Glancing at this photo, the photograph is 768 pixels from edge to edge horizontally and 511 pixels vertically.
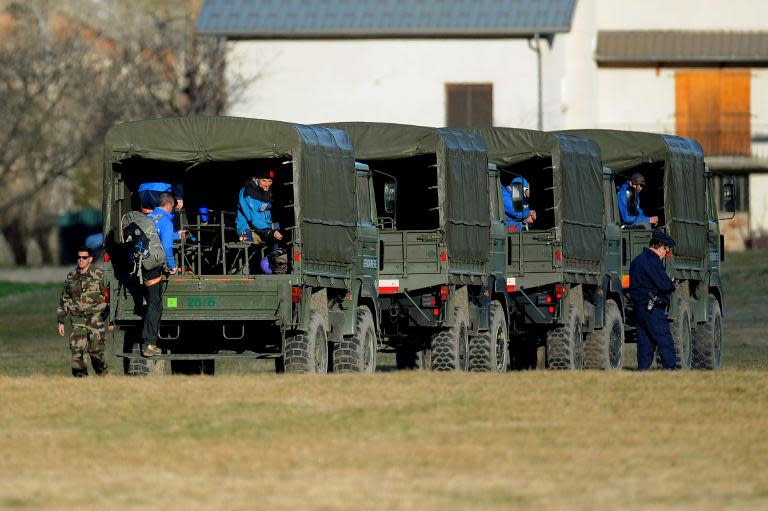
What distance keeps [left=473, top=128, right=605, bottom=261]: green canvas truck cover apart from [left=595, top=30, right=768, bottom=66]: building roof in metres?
31.7

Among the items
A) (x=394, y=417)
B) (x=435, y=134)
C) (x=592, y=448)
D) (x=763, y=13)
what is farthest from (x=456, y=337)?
(x=763, y=13)

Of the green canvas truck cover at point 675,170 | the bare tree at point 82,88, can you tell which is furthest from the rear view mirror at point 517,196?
the bare tree at point 82,88

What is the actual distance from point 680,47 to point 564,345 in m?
34.4

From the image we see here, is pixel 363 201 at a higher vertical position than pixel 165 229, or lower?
higher

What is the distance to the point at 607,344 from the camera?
1136 inches

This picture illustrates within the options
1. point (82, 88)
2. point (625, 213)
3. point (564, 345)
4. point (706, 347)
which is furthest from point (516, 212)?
point (82, 88)

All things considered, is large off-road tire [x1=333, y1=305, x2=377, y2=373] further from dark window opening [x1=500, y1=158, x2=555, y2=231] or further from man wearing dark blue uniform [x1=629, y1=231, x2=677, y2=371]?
dark window opening [x1=500, y1=158, x2=555, y2=231]

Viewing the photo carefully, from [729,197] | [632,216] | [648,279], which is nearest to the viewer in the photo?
[648,279]

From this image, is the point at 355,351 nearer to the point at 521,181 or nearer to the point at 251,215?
the point at 251,215

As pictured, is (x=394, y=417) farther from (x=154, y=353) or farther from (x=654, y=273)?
Result: (x=654, y=273)

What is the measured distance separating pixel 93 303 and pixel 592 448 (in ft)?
33.3

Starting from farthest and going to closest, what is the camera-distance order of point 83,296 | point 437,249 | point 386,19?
point 386,19, point 437,249, point 83,296

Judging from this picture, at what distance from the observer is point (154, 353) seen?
22391 millimetres

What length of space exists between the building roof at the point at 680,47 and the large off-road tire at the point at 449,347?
114ft
